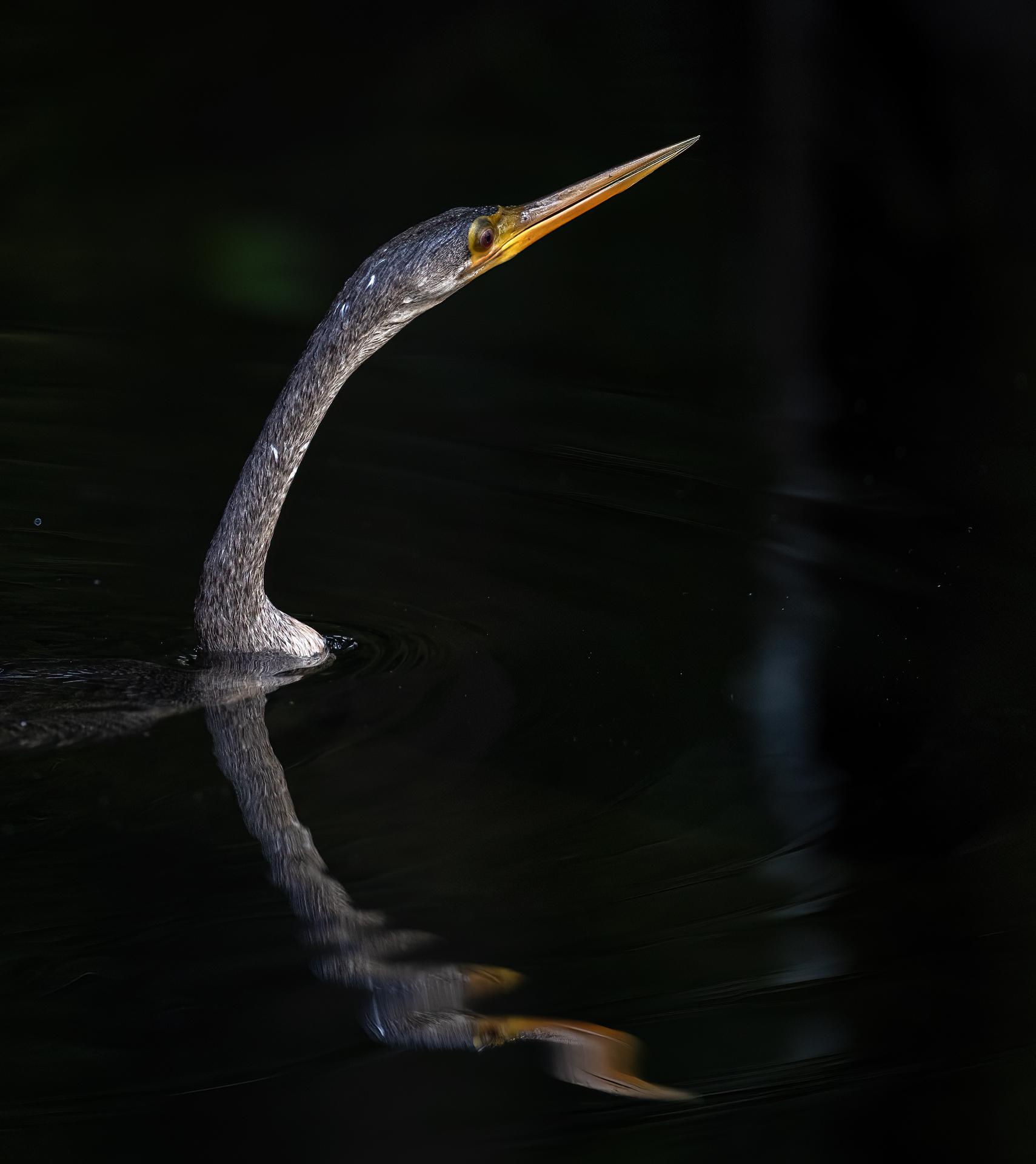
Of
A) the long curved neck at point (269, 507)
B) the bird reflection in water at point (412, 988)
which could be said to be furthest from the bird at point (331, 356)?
the bird reflection in water at point (412, 988)

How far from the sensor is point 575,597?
3711mm

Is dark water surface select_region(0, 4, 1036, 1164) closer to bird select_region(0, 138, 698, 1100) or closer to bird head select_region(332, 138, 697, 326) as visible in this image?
bird select_region(0, 138, 698, 1100)

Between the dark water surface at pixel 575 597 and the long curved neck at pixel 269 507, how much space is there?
0.15 meters

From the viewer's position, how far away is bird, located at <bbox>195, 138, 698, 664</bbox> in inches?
125

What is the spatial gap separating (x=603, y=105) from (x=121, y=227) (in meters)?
2.07

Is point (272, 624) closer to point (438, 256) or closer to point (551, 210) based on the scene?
point (438, 256)

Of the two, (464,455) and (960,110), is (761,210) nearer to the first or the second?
(960,110)

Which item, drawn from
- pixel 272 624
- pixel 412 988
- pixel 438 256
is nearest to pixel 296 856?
pixel 412 988

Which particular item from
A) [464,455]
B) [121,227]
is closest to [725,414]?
[464,455]

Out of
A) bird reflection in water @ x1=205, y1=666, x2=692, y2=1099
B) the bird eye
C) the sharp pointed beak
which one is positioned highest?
the sharp pointed beak

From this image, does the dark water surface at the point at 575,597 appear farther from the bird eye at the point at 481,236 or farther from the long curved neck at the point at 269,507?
the bird eye at the point at 481,236

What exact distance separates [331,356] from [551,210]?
58 centimetres

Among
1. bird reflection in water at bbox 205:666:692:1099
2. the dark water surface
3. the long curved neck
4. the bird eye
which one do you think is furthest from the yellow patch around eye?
bird reflection in water at bbox 205:666:692:1099

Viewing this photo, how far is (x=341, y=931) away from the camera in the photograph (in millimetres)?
2416
